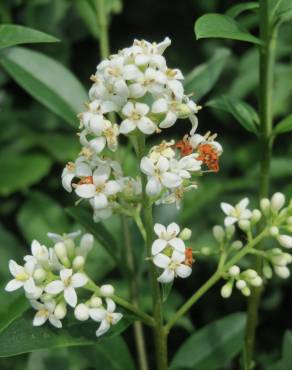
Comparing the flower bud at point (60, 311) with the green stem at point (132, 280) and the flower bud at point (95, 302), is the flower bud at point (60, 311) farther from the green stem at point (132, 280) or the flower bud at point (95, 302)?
the green stem at point (132, 280)

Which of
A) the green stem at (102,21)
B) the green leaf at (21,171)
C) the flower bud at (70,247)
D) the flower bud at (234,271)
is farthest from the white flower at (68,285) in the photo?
the green leaf at (21,171)

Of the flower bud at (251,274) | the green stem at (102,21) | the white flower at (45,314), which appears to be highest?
the green stem at (102,21)

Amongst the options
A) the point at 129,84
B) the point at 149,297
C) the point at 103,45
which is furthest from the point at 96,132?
the point at 149,297

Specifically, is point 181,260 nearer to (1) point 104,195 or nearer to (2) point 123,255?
(1) point 104,195

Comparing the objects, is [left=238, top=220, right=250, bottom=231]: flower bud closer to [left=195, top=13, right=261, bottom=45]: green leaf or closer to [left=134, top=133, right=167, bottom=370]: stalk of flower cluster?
[left=134, top=133, right=167, bottom=370]: stalk of flower cluster

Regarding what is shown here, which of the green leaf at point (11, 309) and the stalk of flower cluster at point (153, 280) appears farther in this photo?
the green leaf at point (11, 309)

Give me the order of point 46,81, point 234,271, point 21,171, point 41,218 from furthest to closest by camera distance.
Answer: point 21,171, point 41,218, point 46,81, point 234,271

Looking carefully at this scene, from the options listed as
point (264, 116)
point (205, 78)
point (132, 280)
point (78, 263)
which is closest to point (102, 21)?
point (205, 78)

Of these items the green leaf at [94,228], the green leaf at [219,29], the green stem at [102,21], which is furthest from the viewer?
the green stem at [102,21]

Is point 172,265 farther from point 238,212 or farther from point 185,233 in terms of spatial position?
point 238,212
